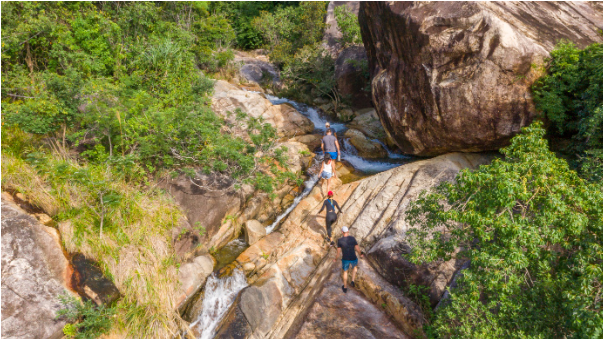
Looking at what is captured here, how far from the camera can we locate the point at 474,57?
29.1 feet

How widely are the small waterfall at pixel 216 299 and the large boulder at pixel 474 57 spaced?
26.2 feet

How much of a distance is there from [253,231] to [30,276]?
559 cm

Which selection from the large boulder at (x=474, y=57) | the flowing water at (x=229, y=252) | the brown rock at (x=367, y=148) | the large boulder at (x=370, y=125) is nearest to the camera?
the large boulder at (x=474, y=57)

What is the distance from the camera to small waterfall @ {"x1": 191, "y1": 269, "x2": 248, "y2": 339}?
311 inches

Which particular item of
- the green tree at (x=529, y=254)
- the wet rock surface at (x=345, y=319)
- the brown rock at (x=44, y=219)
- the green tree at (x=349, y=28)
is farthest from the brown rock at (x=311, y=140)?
the brown rock at (x=44, y=219)

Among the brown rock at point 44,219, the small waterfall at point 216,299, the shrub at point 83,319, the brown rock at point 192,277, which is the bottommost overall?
the small waterfall at point 216,299

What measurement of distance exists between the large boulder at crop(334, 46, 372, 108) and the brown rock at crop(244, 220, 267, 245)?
11483 millimetres

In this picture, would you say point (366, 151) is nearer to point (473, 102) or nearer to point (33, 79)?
point (473, 102)

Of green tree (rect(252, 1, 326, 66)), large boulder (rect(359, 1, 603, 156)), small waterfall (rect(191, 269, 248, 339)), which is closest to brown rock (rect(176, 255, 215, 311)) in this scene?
small waterfall (rect(191, 269, 248, 339))

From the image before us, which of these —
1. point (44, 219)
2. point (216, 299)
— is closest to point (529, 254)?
point (216, 299)

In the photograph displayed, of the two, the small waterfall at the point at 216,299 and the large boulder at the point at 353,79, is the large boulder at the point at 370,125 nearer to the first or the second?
the large boulder at the point at 353,79

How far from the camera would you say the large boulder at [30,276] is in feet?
20.9

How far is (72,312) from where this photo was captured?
21.8 feet

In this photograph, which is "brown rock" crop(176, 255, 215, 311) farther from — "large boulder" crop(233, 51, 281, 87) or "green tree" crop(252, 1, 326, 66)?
"large boulder" crop(233, 51, 281, 87)
